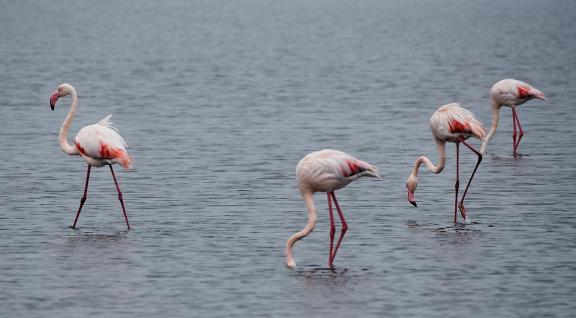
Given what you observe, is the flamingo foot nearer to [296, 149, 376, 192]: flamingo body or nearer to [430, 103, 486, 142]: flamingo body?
[430, 103, 486, 142]: flamingo body

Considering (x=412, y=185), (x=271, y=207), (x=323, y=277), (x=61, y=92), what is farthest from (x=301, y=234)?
(x=61, y=92)

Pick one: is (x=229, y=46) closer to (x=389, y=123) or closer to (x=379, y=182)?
(x=389, y=123)

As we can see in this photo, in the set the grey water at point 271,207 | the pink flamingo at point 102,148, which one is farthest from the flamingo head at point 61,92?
the grey water at point 271,207

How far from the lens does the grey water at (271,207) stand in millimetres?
10344

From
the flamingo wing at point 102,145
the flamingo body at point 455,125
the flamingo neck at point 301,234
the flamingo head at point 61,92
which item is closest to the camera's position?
the flamingo neck at point 301,234

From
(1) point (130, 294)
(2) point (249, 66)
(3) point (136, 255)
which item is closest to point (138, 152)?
(3) point (136, 255)

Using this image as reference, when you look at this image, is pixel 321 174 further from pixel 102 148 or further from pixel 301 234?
pixel 102 148

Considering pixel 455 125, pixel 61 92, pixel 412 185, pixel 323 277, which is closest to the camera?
pixel 323 277

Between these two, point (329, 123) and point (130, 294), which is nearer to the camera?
point (130, 294)

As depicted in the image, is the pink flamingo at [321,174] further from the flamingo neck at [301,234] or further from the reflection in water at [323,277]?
the reflection in water at [323,277]

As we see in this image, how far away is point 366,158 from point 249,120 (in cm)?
567

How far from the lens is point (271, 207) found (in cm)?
1416

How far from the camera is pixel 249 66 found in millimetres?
40594

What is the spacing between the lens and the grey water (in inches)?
407
